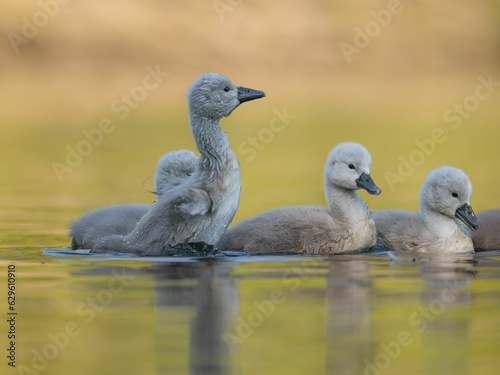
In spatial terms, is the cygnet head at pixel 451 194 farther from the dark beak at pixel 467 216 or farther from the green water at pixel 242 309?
the green water at pixel 242 309

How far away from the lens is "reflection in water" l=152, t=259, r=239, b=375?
8.37 metres

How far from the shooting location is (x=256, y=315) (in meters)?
9.68

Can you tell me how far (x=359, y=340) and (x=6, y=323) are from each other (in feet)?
8.07

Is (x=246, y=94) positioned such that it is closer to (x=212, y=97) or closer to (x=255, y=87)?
(x=212, y=97)

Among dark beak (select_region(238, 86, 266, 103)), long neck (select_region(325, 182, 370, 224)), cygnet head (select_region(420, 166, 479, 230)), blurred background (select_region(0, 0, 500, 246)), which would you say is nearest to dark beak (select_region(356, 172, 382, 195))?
long neck (select_region(325, 182, 370, 224))

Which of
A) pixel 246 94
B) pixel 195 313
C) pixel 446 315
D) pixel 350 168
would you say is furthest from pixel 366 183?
pixel 195 313

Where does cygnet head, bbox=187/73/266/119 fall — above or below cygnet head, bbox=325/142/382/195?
above

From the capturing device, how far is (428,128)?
1167 inches

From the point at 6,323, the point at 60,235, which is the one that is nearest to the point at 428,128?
the point at 60,235

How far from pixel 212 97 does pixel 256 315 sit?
369cm

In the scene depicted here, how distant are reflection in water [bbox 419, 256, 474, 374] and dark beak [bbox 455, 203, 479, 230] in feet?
1.84

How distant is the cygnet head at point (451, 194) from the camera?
506 inches

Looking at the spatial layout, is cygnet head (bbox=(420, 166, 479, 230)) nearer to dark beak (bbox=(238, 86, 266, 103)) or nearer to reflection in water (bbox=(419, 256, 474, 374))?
reflection in water (bbox=(419, 256, 474, 374))

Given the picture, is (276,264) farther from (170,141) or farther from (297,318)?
(170,141)
